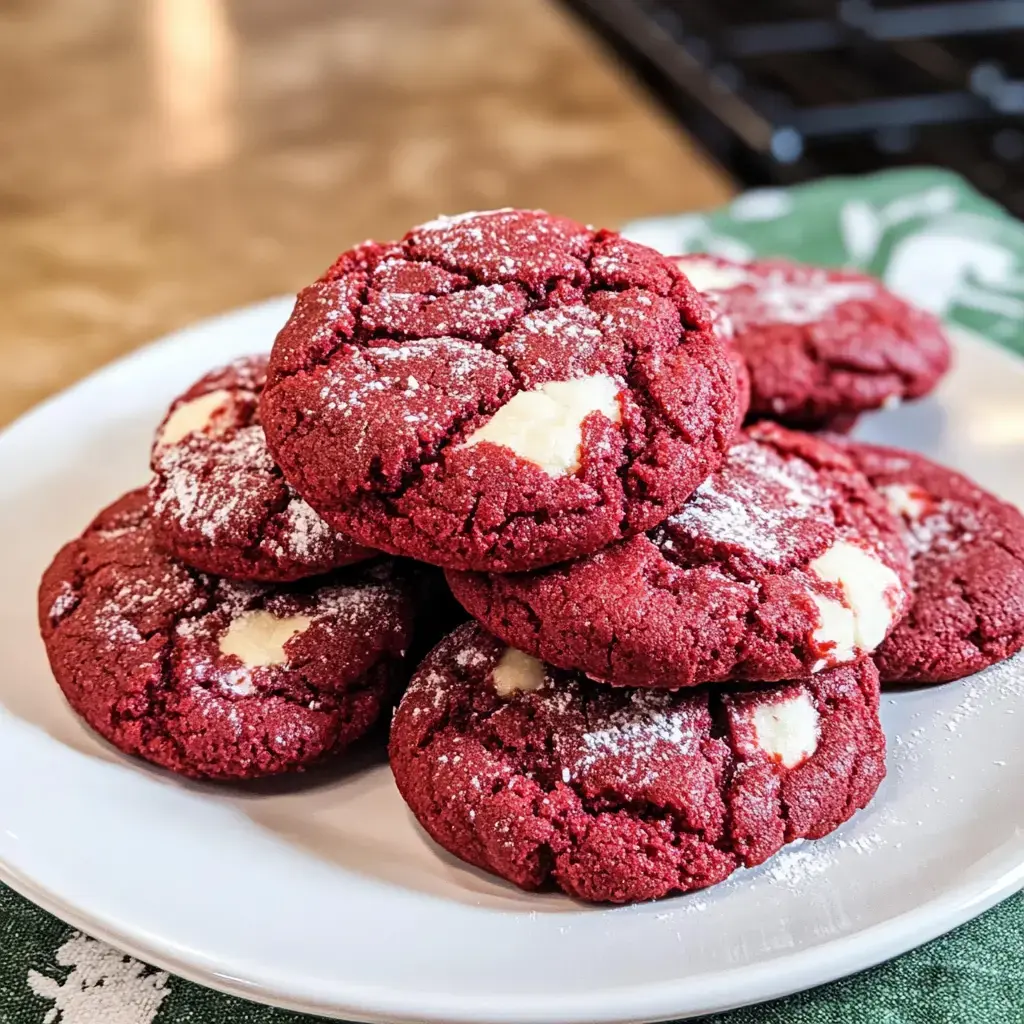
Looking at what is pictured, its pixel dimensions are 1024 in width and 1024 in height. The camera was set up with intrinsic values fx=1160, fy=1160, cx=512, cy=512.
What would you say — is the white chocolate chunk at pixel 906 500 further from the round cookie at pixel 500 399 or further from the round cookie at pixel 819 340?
the round cookie at pixel 500 399

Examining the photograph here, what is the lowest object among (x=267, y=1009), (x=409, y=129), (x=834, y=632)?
(x=409, y=129)

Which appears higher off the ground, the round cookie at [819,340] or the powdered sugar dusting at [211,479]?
the powdered sugar dusting at [211,479]

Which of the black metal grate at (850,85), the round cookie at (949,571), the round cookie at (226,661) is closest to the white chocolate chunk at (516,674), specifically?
the round cookie at (226,661)

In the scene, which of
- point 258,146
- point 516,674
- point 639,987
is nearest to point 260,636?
point 516,674

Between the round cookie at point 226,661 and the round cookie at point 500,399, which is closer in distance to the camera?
the round cookie at point 500,399

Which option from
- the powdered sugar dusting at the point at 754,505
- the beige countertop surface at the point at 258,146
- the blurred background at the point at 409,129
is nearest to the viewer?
the powdered sugar dusting at the point at 754,505

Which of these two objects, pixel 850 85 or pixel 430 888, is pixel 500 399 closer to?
pixel 430 888

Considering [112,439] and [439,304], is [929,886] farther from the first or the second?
[112,439]

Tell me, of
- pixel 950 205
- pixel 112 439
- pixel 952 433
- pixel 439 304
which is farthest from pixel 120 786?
pixel 950 205
